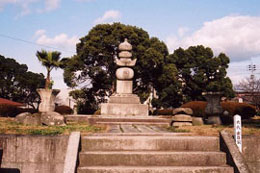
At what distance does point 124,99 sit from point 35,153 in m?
9.87

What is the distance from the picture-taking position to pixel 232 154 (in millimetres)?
5605

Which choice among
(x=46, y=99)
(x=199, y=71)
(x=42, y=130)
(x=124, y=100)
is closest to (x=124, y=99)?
(x=124, y=100)

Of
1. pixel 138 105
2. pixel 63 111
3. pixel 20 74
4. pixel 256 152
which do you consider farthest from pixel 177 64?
pixel 256 152

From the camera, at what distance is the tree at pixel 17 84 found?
4422cm

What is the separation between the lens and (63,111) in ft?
99.2

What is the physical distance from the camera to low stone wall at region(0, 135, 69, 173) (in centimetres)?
593

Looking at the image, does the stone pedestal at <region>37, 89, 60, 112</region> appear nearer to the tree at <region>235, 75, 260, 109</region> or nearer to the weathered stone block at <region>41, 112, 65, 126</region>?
the weathered stone block at <region>41, 112, 65, 126</region>

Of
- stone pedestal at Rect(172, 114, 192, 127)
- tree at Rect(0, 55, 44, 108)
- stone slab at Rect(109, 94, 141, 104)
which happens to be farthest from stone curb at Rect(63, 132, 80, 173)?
tree at Rect(0, 55, 44, 108)

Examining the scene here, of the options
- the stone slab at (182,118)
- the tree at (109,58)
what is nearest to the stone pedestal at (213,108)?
the stone slab at (182,118)

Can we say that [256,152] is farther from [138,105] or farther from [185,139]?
[138,105]

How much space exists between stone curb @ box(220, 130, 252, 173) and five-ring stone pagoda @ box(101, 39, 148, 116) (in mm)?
9219

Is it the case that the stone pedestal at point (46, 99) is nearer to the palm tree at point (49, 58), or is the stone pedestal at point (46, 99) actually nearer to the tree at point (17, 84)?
the palm tree at point (49, 58)

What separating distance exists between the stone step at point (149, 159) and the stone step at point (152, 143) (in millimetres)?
343

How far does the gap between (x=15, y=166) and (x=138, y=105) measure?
389 inches
